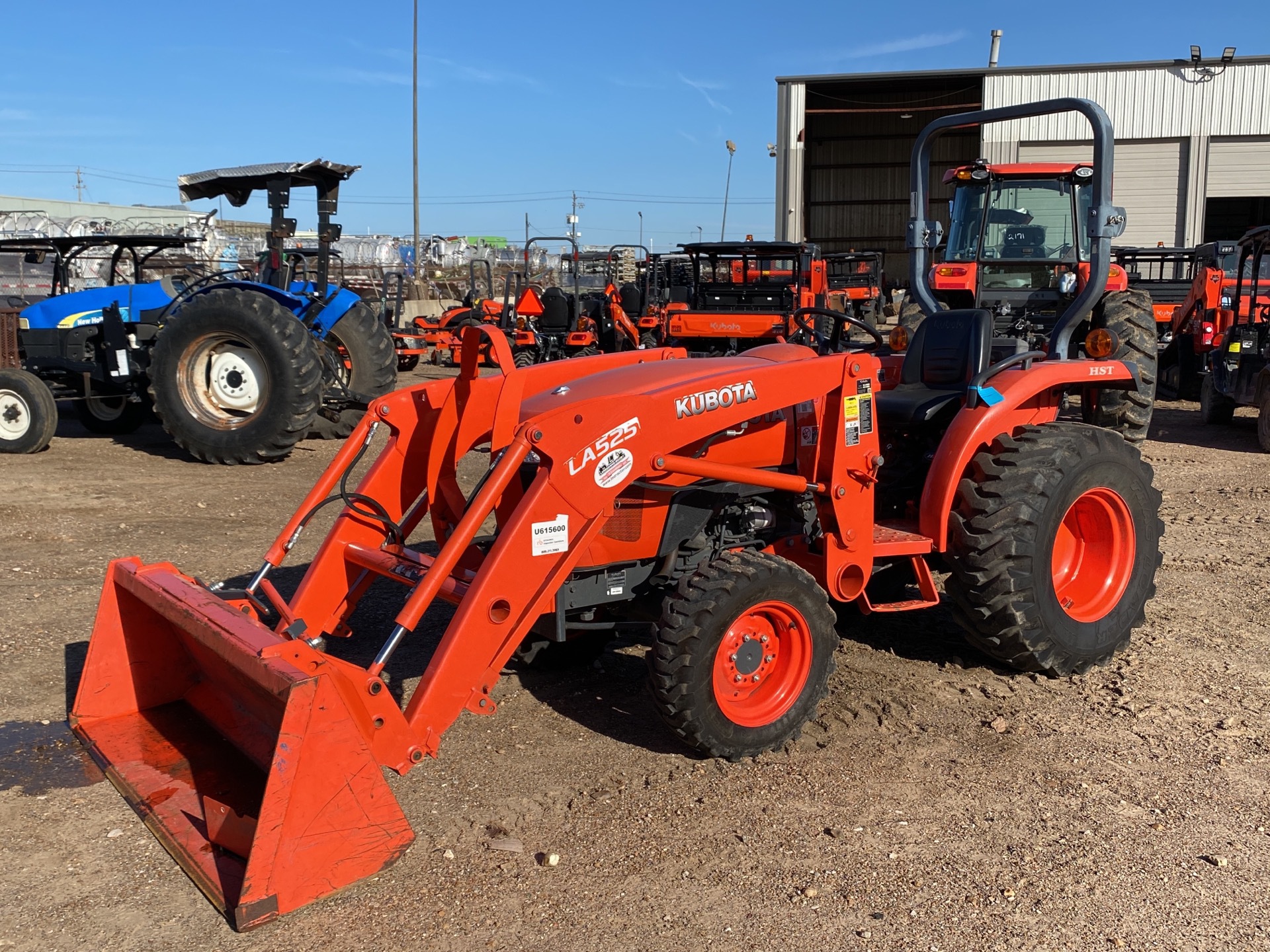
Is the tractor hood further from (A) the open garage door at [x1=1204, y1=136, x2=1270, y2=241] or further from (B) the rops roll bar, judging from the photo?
(A) the open garage door at [x1=1204, y1=136, x2=1270, y2=241]

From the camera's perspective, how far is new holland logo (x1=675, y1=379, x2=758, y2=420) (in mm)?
3486

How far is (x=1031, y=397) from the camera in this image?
4445 mm

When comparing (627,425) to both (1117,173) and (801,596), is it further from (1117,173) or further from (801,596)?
(1117,173)

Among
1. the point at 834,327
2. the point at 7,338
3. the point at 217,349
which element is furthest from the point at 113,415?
the point at 834,327

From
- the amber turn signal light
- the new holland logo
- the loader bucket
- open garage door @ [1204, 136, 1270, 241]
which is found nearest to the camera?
the loader bucket

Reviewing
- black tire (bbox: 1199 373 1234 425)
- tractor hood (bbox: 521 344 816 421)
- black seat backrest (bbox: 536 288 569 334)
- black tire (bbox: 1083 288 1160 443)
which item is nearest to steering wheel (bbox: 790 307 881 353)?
tractor hood (bbox: 521 344 816 421)

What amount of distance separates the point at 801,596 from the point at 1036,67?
24.0 meters

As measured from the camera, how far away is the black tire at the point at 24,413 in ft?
29.3

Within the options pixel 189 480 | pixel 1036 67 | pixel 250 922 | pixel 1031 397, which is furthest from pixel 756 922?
pixel 1036 67

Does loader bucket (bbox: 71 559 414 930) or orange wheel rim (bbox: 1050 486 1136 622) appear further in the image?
orange wheel rim (bbox: 1050 486 1136 622)

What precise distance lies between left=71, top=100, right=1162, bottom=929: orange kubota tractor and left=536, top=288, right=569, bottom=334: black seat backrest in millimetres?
12822

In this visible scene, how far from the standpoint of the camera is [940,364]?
462 centimetres

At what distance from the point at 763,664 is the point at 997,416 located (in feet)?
4.53

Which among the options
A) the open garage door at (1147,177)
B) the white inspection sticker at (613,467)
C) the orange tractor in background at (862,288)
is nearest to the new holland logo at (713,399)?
the white inspection sticker at (613,467)
